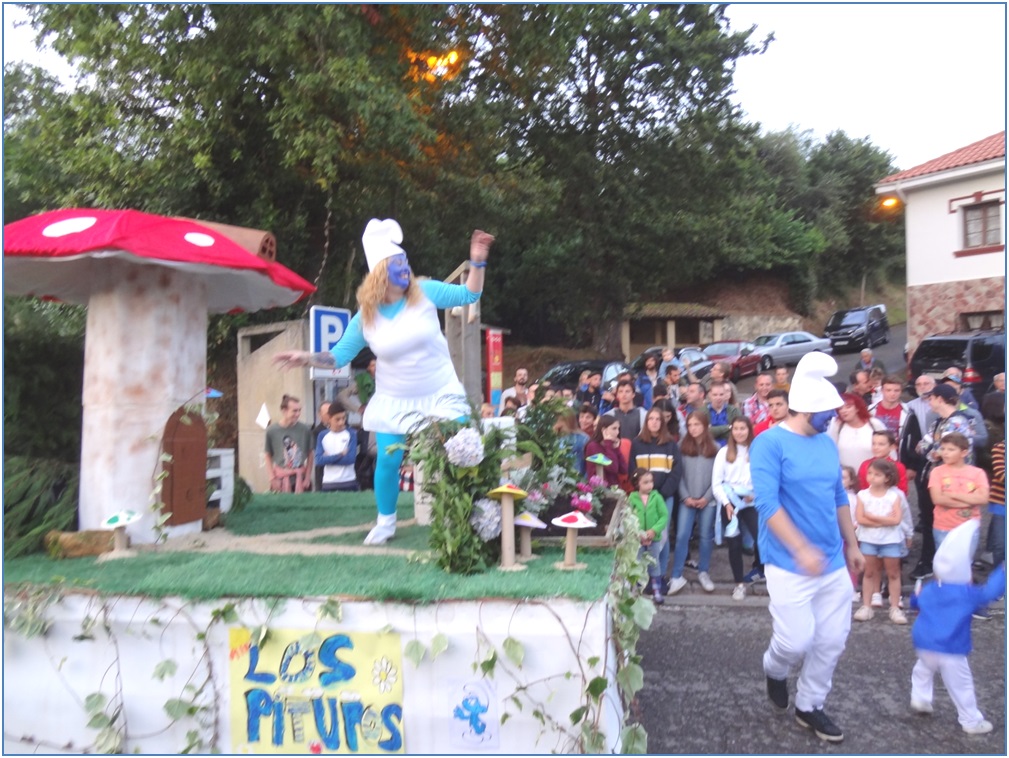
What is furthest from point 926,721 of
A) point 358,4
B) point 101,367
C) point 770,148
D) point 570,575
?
point 770,148

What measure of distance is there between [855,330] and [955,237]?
9.39m

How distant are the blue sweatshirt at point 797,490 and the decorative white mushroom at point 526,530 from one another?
3.78ft

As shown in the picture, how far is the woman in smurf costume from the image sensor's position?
13.9 feet

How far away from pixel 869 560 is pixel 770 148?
132 ft

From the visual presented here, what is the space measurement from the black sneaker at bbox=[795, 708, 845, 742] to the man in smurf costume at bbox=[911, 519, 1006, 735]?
634mm

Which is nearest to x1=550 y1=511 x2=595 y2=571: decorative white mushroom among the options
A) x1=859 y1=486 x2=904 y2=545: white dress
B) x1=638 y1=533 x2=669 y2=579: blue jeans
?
x1=638 y1=533 x2=669 y2=579: blue jeans

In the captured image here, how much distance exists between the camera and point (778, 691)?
4.34 m

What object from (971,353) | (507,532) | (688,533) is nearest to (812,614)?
(507,532)

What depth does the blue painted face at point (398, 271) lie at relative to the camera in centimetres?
423

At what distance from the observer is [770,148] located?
1672 inches

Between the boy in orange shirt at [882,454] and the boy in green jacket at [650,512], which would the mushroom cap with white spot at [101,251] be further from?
the boy in orange shirt at [882,454]

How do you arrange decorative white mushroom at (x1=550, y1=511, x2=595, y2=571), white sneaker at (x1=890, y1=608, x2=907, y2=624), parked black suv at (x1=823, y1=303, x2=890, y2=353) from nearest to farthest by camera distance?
decorative white mushroom at (x1=550, y1=511, x2=595, y2=571) → white sneaker at (x1=890, y1=608, x2=907, y2=624) → parked black suv at (x1=823, y1=303, x2=890, y2=353)

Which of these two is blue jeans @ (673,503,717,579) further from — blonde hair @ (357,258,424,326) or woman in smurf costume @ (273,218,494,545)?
blonde hair @ (357,258,424,326)

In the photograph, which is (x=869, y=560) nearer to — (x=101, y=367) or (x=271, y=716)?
(x=271, y=716)
